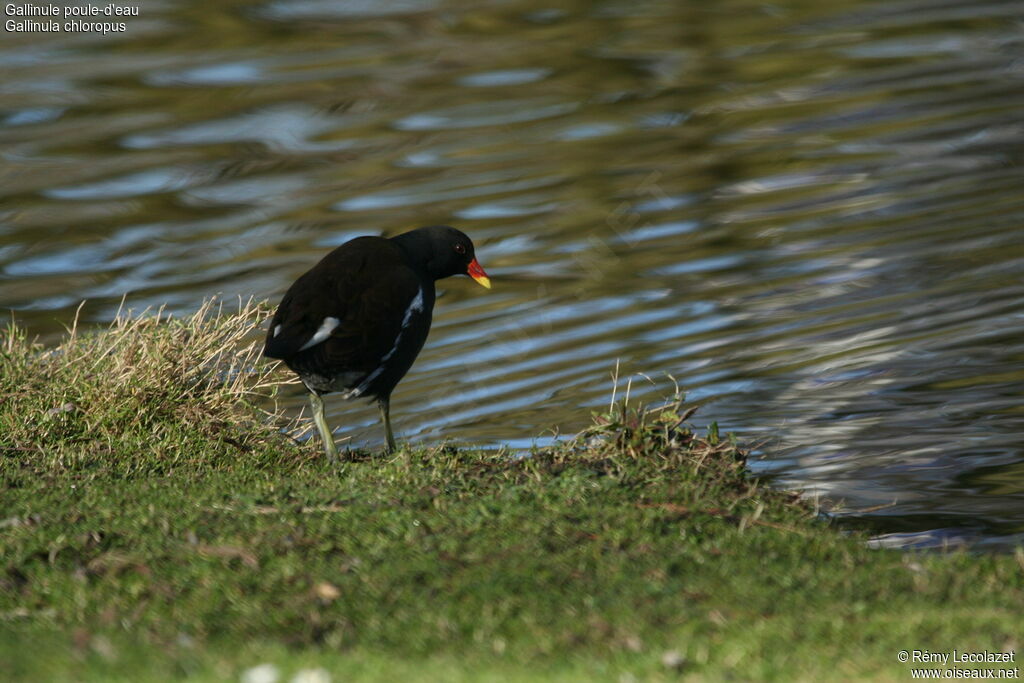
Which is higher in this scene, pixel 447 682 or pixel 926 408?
pixel 447 682

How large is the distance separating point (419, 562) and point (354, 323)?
6.03 ft

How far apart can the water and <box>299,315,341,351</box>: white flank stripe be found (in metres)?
1.76

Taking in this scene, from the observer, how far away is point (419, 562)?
4887 millimetres

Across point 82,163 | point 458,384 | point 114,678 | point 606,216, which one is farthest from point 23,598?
point 82,163

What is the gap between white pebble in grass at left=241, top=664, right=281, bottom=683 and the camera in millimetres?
3846

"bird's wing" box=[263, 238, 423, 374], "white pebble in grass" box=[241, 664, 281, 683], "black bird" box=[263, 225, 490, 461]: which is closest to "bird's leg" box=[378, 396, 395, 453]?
"black bird" box=[263, 225, 490, 461]

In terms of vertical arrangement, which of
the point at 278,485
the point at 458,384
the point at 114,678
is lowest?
the point at 458,384

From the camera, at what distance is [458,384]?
9211 mm

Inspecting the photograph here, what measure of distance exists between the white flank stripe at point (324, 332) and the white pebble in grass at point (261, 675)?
259 centimetres

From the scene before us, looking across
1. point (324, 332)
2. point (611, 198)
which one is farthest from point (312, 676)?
point (611, 198)

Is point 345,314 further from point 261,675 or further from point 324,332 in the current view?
point 261,675

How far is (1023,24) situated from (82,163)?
32.9 ft

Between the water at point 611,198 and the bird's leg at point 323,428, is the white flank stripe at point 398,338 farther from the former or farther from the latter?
the water at point 611,198

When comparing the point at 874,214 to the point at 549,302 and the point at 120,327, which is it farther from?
the point at 120,327
